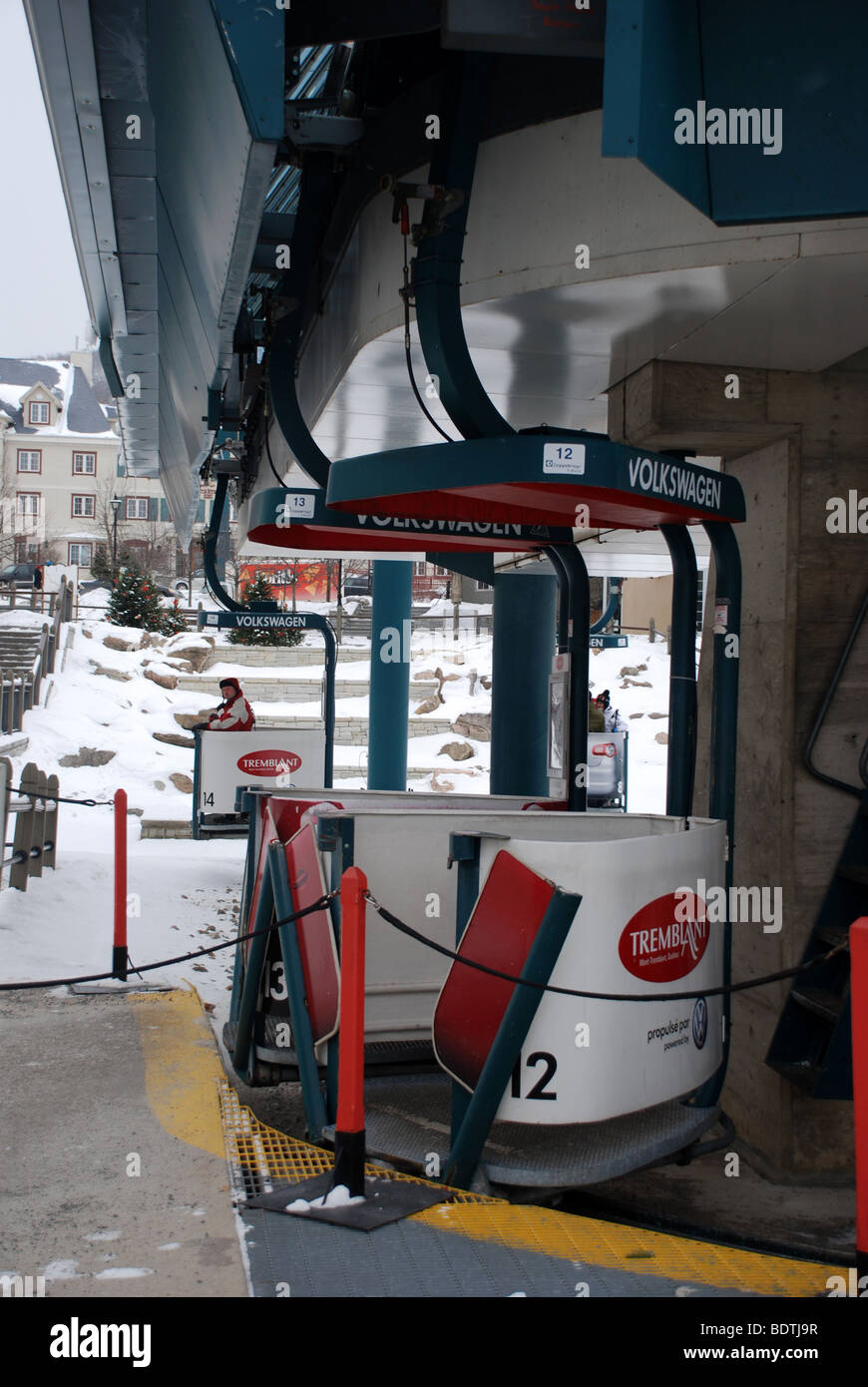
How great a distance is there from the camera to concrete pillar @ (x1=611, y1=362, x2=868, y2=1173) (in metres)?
6.49

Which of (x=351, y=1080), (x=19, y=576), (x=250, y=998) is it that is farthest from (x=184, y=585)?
(x=351, y=1080)

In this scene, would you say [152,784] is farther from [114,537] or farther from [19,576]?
[114,537]

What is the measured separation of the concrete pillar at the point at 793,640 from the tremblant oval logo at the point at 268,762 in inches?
338

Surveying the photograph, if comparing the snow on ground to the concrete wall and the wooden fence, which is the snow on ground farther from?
the concrete wall

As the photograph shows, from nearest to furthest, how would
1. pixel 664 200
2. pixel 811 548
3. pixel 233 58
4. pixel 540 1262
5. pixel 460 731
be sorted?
pixel 540 1262, pixel 233 58, pixel 664 200, pixel 811 548, pixel 460 731

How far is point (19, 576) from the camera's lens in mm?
40625

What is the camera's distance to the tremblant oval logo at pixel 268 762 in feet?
47.2

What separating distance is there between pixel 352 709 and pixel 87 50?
23.3 meters

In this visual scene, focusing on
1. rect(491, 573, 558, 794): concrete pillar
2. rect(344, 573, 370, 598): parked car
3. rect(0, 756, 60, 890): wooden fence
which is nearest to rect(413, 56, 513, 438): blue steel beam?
rect(0, 756, 60, 890): wooden fence

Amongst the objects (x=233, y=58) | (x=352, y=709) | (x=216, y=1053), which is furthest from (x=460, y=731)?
(x=233, y=58)

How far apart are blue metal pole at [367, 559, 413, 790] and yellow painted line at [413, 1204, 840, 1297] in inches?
535
